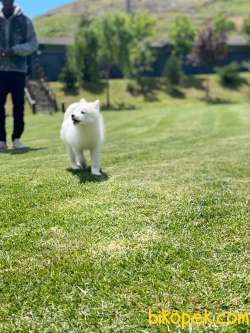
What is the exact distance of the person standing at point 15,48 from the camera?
9.33 metres

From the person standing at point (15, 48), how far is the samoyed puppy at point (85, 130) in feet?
8.89

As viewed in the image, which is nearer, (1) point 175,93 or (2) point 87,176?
(2) point 87,176

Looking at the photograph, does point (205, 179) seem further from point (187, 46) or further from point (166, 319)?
point (187, 46)

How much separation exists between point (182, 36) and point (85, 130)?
73850 millimetres

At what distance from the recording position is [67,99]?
53938 mm

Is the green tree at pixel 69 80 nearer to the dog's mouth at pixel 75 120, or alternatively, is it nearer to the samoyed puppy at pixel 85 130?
Result: the samoyed puppy at pixel 85 130

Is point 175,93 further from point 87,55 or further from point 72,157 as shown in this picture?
point 72,157

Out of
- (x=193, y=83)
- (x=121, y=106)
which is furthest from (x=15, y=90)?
(x=193, y=83)

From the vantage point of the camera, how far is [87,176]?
6766 mm

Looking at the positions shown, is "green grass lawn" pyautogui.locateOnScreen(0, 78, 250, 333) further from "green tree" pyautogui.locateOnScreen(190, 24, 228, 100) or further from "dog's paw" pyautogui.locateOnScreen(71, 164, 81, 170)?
"green tree" pyautogui.locateOnScreen(190, 24, 228, 100)

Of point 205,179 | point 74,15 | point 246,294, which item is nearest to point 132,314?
point 246,294

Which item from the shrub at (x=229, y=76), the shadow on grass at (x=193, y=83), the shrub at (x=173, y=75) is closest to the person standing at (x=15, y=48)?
the shrub at (x=173, y=75)

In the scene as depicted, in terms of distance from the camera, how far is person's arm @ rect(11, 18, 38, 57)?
30.4ft

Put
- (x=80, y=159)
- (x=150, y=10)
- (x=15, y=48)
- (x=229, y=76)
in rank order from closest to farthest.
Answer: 1. (x=80, y=159)
2. (x=15, y=48)
3. (x=229, y=76)
4. (x=150, y=10)
